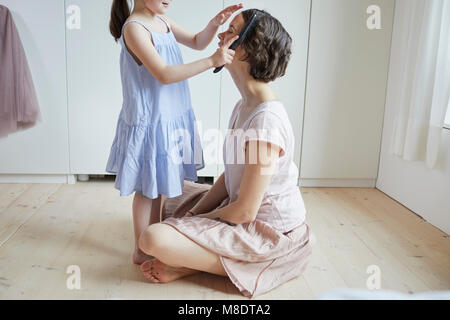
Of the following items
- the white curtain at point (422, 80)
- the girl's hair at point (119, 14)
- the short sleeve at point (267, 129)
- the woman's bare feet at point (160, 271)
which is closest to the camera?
the short sleeve at point (267, 129)

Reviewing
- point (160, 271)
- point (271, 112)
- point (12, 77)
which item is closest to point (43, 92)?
point (12, 77)

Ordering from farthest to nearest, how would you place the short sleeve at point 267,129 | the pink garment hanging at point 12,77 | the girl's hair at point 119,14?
the pink garment hanging at point 12,77
the girl's hair at point 119,14
the short sleeve at point 267,129

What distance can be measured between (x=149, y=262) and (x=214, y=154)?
1111 millimetres

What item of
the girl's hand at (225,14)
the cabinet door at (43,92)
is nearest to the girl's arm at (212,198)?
the girl's hand at (225,14)

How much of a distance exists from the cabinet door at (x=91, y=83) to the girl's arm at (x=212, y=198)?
3.32 ft

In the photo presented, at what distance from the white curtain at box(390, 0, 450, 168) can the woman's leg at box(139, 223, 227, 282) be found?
3.72 ft

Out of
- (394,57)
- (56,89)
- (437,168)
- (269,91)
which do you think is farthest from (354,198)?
(56,89)

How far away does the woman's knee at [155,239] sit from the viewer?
1393 mm

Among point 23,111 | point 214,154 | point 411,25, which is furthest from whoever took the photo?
point 214,154

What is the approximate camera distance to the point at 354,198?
245 centimetres

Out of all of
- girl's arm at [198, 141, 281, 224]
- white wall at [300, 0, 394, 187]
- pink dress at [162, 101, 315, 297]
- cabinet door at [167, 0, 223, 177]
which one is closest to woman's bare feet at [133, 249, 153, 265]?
pink dress at [162, 101, 315, 297]
